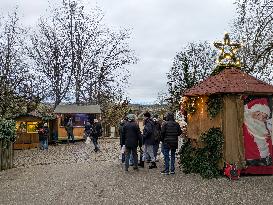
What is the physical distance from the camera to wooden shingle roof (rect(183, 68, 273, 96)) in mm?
12805

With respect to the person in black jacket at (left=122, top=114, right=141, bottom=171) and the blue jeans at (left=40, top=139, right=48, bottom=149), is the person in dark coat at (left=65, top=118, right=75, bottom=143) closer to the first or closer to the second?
the blue jeans at (left=40, top=139, right=48, bottom=149)

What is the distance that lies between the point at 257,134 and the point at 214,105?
1.50 m

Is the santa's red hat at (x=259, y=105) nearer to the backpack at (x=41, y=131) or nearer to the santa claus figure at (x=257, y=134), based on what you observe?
the santa claus figure at (x=257, y=134)

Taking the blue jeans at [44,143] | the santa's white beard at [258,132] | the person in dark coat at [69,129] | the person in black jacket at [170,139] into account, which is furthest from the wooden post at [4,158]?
the person in dark coat at [69,129]

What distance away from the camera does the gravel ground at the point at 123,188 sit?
9.78 meters

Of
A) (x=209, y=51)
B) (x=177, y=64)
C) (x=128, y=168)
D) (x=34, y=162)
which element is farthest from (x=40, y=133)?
(x=209, y=51)

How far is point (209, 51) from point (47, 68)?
54.2 feet

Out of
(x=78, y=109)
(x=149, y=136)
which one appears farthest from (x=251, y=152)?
(x=78, y=109)

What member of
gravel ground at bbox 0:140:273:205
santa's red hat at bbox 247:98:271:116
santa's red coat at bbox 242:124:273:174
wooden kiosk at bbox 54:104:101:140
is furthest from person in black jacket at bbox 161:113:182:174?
wooden kiosk at bbox 54:104:101:140

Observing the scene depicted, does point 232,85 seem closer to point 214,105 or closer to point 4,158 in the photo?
point 214,105

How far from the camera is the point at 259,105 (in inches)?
516

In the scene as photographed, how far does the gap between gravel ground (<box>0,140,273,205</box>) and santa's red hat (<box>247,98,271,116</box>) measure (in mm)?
1926

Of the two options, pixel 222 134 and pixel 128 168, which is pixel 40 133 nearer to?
pixel 128 168

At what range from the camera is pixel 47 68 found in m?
43.8
